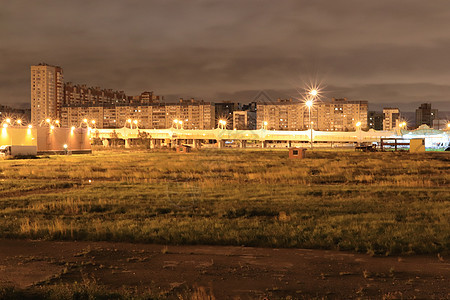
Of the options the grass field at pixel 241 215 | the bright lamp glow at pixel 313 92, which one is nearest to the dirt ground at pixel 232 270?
the grass field at pixel 241 215

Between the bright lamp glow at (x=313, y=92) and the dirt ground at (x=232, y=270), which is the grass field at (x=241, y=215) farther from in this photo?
the bright lamp glow at (x=313, y=92)

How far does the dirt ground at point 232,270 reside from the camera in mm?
7129

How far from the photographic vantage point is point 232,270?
8266 mm

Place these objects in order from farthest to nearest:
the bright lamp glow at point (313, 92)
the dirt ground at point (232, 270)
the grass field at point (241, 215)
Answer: the bright lamp glow at point (313, 92)
the grass field at point (241, 215)
the dirt ground at point (232, 270)

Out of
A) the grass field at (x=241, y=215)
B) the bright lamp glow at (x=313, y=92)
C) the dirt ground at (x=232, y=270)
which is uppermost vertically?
the bright lamp glow at (x=313, y=92)

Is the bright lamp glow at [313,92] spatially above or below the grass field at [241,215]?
above

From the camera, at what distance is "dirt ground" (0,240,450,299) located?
7129 mm


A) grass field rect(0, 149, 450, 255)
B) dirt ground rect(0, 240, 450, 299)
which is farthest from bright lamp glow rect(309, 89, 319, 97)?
dirt ground rect(0, 240, 450, 299)

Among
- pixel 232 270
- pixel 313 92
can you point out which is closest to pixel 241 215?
pixel 232 270

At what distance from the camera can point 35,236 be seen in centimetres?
1123

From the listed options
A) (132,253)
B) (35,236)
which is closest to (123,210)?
(35,236)

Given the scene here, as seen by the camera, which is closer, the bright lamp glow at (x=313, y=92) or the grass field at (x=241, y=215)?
the grass field at (x=241, y=215)

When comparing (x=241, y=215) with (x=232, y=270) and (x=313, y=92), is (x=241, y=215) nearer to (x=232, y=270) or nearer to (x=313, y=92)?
(x=232, y=270)

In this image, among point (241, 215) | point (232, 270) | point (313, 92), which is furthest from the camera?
point (313, 92)
